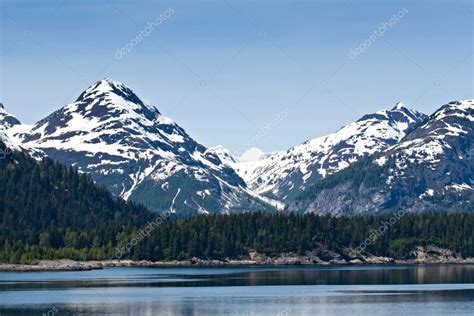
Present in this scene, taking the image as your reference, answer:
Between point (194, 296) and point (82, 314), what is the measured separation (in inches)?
1635

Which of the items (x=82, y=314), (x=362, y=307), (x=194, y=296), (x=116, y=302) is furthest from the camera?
(x=194, y=296)

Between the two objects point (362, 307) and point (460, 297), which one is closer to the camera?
point (362, 307)

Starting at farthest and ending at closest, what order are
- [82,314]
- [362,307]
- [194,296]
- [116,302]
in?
[194,296] → [116,302] → [362,307] → [82,314]

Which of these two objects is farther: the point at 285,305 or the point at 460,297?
the point at 460,297

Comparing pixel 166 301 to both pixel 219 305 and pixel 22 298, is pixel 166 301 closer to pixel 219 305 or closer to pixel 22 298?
pixel 219 305

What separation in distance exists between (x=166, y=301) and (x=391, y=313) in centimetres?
4092

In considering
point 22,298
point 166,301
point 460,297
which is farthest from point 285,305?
point 22,298

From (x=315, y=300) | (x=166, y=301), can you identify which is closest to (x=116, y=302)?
(x=166, y=301)

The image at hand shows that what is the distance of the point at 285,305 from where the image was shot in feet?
565

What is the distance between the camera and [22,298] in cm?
18350

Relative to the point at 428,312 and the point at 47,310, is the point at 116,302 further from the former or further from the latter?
the point at 428,312

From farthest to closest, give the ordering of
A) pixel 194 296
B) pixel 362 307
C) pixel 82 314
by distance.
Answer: pixel 194 296 < pixel 362 307 < pixel 82 314

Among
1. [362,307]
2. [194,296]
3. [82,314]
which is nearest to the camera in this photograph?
[82,314]

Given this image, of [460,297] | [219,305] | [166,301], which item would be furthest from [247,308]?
[460,297]
